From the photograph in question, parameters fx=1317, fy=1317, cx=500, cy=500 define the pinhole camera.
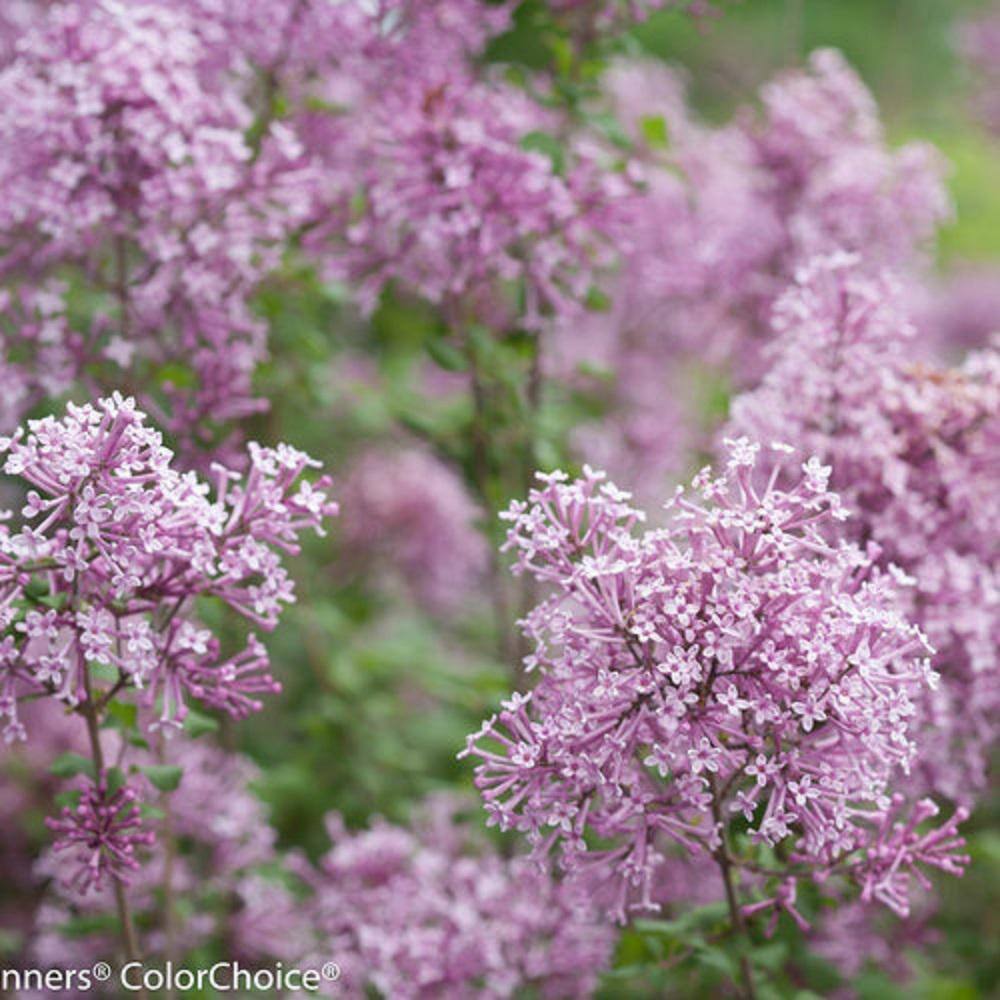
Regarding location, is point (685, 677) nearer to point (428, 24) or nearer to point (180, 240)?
point (180, 240)

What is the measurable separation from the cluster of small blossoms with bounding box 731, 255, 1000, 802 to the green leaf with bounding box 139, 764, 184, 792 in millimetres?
1103

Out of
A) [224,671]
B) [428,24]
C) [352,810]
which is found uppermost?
[428,24]

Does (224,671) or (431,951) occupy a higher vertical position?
(224,671)

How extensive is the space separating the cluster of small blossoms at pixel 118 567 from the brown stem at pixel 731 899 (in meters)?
0.64

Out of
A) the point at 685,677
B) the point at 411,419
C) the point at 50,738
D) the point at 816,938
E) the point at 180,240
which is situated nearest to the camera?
the point at 685,677

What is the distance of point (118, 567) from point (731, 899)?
37.9 inches

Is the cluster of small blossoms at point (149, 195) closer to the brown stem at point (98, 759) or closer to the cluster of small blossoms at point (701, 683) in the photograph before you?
the brown stem at point (98, 759)

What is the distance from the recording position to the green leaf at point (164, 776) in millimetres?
1951

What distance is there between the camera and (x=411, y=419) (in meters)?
2.84

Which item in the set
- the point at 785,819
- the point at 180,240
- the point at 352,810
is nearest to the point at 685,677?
the point at 785,819

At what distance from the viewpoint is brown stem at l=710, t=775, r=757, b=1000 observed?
1752mm

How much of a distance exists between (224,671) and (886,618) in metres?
0.88

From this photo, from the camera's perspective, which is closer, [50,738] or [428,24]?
[428,24]

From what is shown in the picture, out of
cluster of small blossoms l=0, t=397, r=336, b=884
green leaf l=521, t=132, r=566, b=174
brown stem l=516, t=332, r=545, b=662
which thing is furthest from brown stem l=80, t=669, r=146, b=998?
green leaf l=521, t=132, r=566, b=174
